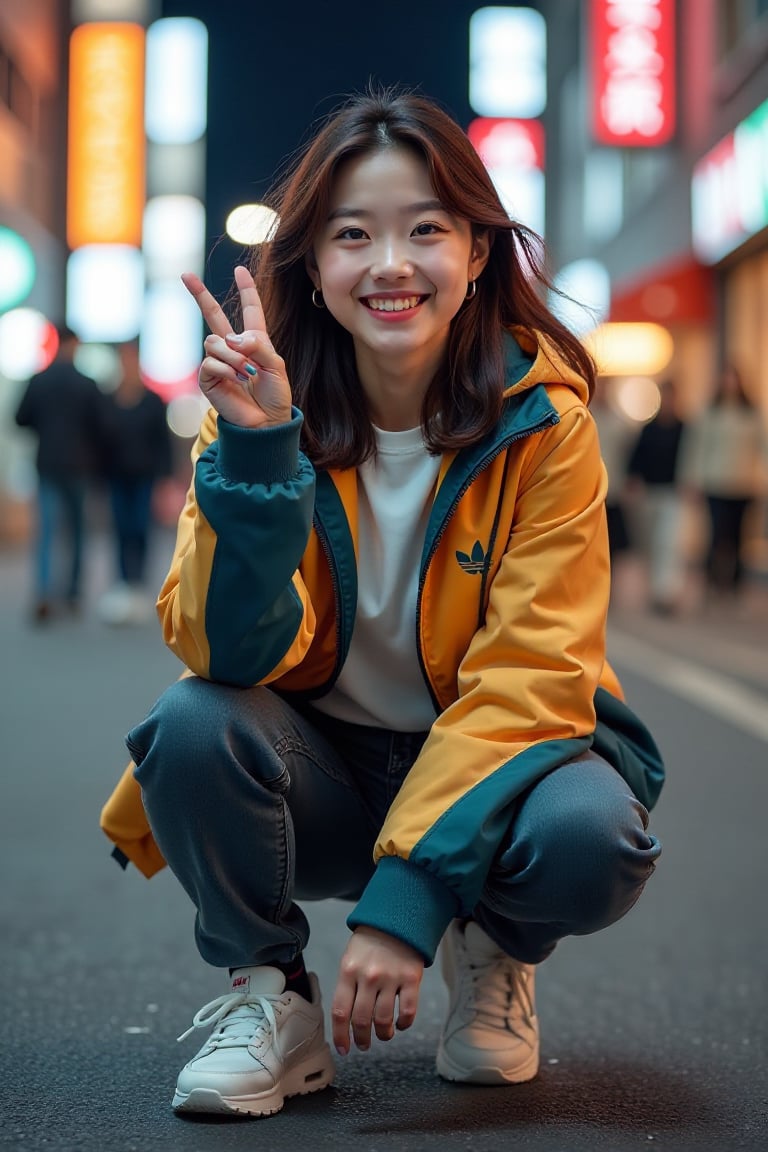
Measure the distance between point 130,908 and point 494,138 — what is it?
2803 cm

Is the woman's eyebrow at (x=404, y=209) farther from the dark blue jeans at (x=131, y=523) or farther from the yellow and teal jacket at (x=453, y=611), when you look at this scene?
the dark blue jeans at (x=131, y=523)

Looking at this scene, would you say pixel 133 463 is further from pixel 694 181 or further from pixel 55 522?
pixel 694 181

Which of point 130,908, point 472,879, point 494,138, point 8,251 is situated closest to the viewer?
point 472,879

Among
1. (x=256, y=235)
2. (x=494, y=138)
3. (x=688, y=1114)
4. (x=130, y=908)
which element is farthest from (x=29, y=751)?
(x=494, y=138)

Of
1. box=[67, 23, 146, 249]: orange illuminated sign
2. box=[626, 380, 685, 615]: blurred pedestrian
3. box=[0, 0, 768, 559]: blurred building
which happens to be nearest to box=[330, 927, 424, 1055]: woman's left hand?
box=[0, 0, 768, 559]: blurred building

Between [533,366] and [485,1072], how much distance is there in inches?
37.3

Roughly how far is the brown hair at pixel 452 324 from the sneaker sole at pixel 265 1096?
80 centimetres

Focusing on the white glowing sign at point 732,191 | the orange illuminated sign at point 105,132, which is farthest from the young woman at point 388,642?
the orange illuminated sign at point 105,132

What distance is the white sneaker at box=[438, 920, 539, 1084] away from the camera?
7.09ft

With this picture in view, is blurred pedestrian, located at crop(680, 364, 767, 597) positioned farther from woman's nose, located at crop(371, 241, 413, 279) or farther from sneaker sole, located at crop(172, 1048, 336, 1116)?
sneaker sole, located at crop(172, 1048, 336, 1116)

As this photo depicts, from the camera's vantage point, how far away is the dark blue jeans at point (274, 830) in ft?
6.32

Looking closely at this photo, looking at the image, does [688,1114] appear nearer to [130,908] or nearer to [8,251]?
[130,908]

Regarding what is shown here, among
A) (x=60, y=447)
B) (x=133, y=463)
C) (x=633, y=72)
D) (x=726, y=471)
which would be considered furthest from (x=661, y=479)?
(x=633, y=72)

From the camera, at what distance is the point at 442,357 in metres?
2.29
